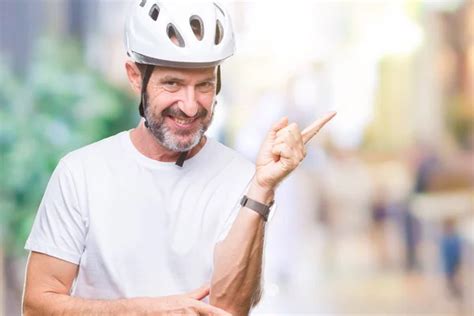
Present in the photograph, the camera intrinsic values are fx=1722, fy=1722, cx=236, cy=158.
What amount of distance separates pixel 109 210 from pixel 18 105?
862 centimetres

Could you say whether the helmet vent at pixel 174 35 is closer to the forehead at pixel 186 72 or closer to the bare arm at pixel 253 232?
the forehead at pixel 186 72

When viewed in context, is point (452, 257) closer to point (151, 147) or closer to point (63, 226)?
point (151, 147)

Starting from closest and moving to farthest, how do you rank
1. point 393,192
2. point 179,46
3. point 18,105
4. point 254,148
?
Result: point 179,46
point 18,105
point 254,148
point 393,192

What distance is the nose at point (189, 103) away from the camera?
372 centimetres

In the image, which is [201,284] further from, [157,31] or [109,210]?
[157,31]

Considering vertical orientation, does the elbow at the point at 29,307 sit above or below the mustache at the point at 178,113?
below

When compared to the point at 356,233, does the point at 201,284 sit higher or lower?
higher

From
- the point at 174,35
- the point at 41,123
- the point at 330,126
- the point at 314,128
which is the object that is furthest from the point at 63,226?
the point at 330,126

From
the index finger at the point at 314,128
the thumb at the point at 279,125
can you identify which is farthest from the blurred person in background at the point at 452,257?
the thumb at the point at 279,125

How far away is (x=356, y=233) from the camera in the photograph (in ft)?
66.6

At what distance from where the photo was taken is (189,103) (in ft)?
12.2

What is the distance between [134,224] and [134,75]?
354 mm

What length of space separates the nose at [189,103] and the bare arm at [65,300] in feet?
1.28

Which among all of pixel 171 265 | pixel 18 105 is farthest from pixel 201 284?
pixel 18 105
